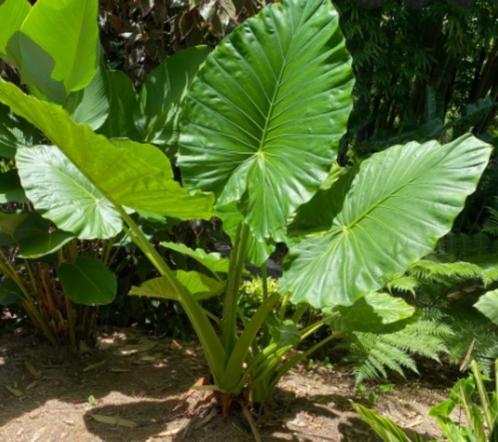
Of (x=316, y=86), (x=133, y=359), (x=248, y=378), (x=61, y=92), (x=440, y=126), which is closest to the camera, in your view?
(x=316, y=86)

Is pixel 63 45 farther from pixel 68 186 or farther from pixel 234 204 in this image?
pixel 234 204

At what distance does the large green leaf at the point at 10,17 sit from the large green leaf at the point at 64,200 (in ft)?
1.45

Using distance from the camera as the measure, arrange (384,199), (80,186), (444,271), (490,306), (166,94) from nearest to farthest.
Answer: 1. (490,306)
2. (384,199)
3. (80,186)
4. (166,94)
5. (444,271)

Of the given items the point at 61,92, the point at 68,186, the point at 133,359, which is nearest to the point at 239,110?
the point at 68,186

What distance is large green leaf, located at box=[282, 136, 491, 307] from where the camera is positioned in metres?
1.82

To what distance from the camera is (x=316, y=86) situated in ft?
6.78

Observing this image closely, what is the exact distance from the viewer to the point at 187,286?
2322 millimetres

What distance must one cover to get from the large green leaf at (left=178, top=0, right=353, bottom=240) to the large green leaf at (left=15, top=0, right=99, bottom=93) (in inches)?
19.7

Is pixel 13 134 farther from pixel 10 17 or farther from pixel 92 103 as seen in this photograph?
pixel 10 17

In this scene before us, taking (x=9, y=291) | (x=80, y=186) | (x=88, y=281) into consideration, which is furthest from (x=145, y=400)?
(x=80, y=186)

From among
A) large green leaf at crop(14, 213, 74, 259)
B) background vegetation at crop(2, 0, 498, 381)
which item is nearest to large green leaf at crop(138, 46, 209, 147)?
background vegetation at crop(2, 0, 498, 381)

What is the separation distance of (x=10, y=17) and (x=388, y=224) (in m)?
1.47

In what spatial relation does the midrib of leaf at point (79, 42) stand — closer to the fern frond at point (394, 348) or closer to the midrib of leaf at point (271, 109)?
the midrib of leaf at point (271, 109)

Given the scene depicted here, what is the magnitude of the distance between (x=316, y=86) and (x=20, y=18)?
1.09 m
